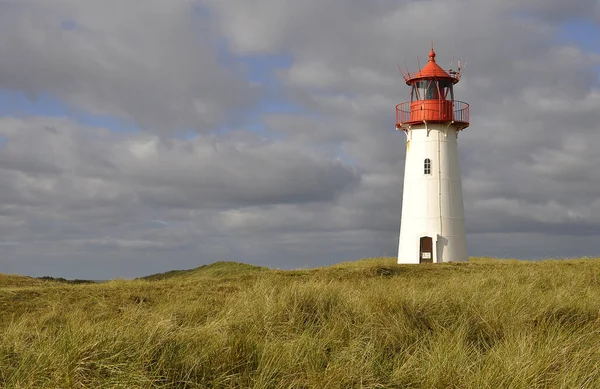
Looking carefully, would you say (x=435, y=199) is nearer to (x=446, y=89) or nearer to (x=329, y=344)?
(x=446, y=89)

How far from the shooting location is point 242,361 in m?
7.05

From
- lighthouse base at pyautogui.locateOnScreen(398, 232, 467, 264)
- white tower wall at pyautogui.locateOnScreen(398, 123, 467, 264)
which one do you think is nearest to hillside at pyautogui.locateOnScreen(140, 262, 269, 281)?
lighthouse base at pyautogui.locateOnScreen(398, 232, 467, 264)

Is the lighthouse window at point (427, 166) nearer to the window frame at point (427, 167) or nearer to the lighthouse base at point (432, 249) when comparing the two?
the window frame at point (427, 167)

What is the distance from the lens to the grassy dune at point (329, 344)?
634 cm

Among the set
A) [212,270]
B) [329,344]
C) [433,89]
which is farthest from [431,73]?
[329,344]

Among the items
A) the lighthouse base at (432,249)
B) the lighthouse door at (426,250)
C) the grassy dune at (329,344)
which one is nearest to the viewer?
the grassy dune at (329,344)

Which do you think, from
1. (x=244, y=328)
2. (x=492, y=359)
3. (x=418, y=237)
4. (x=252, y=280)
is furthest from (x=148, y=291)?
(x=418, y=237)

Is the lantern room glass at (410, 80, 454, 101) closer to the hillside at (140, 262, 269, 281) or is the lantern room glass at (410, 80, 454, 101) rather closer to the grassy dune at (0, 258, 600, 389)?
the hillside at (140, 262, 269, 281)

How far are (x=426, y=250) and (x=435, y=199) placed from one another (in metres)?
2.37

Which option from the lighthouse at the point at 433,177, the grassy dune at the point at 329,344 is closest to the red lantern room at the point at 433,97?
the lighthouse at the point at 433,177

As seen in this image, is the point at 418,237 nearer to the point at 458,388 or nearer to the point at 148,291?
the point at 148,291

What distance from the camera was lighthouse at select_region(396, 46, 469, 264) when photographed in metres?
29.0

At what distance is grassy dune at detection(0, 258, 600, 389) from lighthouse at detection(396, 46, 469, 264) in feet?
53.7

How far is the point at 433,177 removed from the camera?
95.9 ft
